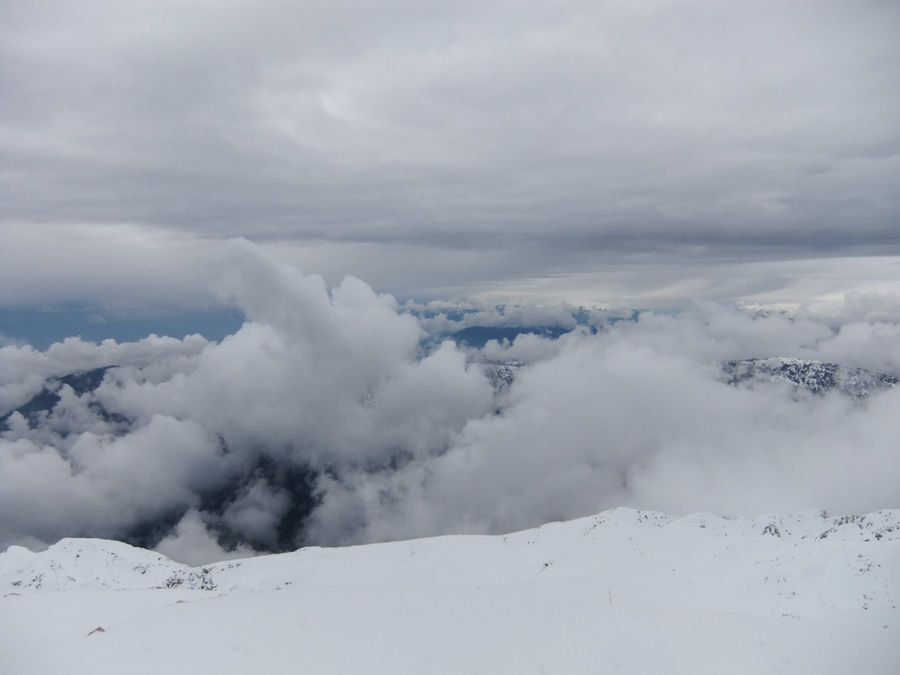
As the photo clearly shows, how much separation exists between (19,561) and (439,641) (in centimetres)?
10365

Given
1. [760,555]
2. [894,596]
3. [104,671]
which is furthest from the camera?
[760,555]

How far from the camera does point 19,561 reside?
8681cm

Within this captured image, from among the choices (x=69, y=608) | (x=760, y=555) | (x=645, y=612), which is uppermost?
(x=645, y=612)

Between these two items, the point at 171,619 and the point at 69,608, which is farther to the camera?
the point at 69,608

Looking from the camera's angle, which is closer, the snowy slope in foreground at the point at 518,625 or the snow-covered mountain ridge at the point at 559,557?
the snowy slope in foreground at the point at 518,625

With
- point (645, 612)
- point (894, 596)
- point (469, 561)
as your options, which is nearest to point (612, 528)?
point (469, 561)

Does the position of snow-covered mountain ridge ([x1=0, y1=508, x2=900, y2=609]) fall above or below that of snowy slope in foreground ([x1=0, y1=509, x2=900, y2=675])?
below

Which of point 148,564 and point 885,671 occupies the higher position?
point 885,671

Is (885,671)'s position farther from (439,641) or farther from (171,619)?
(171,619)

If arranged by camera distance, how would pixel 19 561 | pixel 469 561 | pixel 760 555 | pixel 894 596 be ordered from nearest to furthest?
pixel 894 596 < pixel 760 555 < pixel 469 561 < pixel 19 561

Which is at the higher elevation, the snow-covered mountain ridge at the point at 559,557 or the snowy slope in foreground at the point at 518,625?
the snowy slope in foreground at the point at 518,625

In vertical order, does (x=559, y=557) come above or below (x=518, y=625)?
below

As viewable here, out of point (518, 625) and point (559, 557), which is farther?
point (559, 557)

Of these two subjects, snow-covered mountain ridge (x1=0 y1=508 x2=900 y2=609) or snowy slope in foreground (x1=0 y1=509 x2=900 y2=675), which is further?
snow-covered mountain ridge (x1=0 y1=508 x2=900 y2=609)
